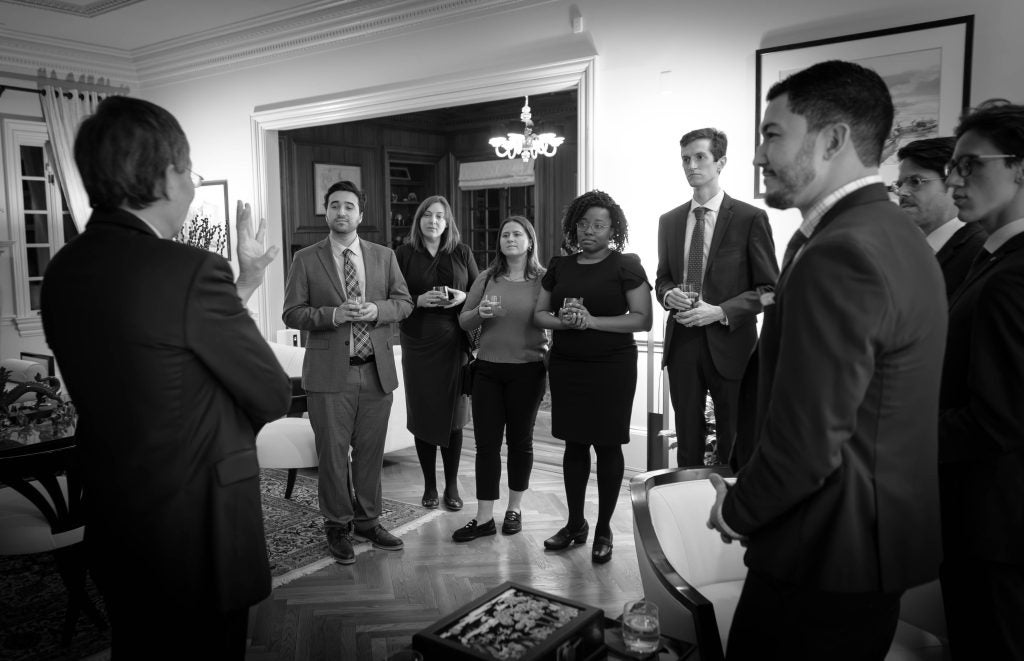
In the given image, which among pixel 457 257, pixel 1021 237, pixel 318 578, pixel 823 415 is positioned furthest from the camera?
pixel 457 257

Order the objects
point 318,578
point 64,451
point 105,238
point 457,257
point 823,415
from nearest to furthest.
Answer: point 823,415 < point 105,238 < point 64,451 < point 318,578 < point 457,257

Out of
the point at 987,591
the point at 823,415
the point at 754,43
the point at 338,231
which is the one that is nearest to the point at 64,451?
the point at 338,231

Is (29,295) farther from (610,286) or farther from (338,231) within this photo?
(610,286)

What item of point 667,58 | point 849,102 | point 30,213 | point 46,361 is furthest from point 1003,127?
point 30,213

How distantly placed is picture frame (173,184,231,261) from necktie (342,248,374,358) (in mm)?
4272

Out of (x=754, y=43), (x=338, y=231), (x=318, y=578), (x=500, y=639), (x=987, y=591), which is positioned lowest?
(x=318, y=578)

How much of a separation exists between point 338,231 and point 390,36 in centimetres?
303

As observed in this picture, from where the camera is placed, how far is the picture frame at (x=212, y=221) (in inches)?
290

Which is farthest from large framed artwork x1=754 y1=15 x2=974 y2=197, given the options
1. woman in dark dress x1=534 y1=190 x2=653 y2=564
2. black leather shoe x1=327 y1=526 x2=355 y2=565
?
black leather shoe x1=327 y1=526 x2=355 y2=565

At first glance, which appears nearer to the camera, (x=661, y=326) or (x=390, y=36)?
→ (x=661, y=326)

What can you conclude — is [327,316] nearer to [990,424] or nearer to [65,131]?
[990,424]

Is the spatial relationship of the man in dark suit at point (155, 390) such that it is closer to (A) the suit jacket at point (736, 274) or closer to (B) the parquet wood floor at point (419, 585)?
(B) the parquet wood floor at point (419, 585)

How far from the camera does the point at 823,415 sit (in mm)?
1284

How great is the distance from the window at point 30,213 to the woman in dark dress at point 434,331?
5.03 m
